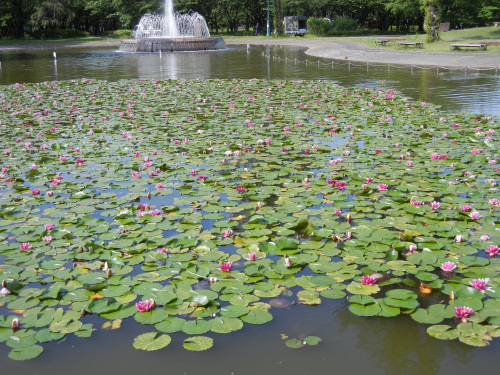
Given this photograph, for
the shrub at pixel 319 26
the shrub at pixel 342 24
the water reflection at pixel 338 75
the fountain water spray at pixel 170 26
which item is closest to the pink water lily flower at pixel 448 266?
the water reflection at pixel 338 75

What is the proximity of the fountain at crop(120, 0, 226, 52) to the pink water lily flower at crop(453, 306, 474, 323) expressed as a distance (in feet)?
101

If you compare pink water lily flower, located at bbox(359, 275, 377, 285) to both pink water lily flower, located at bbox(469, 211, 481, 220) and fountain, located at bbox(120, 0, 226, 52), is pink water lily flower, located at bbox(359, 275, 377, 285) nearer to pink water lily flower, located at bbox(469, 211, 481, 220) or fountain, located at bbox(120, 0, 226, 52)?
pink water lily flower, located at bbox(469, 211, 481, 220)

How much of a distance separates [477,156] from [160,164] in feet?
13.5

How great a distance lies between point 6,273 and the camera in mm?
3689

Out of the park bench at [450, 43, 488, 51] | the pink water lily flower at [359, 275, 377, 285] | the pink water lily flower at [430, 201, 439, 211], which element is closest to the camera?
the pink water lily flower at [359, 275, 377, 285]

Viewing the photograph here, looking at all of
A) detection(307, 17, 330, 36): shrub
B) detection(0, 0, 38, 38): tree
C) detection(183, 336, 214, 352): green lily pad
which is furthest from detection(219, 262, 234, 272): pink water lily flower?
detection(0, 0, 38, 38): tree

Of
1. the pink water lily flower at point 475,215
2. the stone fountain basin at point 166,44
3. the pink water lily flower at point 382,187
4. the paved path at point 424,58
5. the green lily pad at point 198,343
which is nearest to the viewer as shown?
the green lily pad at point 198,343

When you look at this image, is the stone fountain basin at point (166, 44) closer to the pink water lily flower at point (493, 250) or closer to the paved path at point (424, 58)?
the paved path at point (424, 58)

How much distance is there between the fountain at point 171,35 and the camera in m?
31.8

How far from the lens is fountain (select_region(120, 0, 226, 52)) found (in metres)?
31.8

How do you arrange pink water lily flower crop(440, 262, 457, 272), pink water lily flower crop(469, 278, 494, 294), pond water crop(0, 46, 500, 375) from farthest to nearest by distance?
pink water lily flower crop(440, 262, 457, 272) → pink water lily flower crop(469, 278, 494, 294) → pond water crop(0, 46, 500, 375)

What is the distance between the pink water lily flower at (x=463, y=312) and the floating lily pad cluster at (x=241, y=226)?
2 centimetres

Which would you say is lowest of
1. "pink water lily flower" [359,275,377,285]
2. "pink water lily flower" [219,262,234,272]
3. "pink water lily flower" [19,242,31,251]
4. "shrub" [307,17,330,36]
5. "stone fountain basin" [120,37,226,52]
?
"pink water lily flower" [359,275,377,285]

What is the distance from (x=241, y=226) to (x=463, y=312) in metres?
2.08
